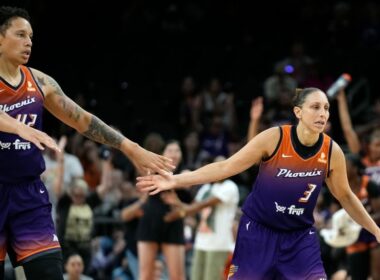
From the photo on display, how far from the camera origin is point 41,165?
290 inches

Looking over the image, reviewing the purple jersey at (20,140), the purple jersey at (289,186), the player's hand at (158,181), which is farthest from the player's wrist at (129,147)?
the purple jersey at (289,186)

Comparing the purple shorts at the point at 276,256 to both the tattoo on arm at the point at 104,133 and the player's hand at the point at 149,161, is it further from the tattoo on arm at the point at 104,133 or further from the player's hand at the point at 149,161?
the tattoo on arm at the point at 104,133

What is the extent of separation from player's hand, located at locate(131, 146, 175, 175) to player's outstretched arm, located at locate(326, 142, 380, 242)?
1.39m

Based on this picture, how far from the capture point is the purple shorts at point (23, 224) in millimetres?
7191

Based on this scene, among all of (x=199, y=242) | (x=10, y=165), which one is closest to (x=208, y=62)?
(x=199, y=242)

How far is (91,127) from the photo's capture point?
25.5 ft

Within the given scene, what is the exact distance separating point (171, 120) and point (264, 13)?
2.86 metres

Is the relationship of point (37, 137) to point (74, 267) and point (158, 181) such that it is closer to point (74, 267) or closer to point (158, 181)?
point (158, 181)

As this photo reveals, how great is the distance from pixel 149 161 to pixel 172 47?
1102cm

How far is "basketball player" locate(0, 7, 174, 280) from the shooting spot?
7180 mm

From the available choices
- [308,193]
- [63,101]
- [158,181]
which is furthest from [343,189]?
[63,101]

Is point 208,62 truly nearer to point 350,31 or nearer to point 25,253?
point 350,31

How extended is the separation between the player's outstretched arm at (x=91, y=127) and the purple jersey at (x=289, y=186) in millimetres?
905

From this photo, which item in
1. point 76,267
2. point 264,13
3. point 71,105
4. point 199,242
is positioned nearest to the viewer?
point 71,105
